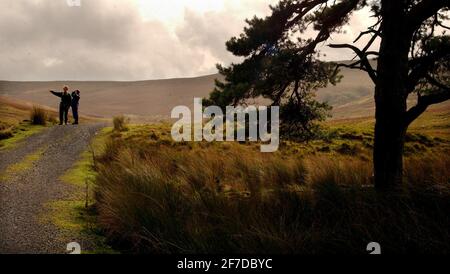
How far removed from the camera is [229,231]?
5410mm

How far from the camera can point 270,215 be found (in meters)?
5.95

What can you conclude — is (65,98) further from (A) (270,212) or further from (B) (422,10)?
(B) (422,10)

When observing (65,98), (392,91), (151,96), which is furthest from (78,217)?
(151,96)

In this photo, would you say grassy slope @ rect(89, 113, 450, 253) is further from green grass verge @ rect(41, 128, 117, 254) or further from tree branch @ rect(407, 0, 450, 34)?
tree branch @ rect(407, 0, 450, 34)

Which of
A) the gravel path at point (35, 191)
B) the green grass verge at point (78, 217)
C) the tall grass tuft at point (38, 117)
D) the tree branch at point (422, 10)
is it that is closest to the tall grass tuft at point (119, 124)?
the tall grass tuft at point (38, 117)

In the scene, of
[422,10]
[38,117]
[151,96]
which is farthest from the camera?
[151,96]

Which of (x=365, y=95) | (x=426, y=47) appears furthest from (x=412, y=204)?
(x=365, y=95)

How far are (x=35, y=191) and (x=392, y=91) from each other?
241 inches

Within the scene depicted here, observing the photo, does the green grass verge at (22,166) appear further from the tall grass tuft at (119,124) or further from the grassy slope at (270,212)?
the tall grass tuft at (119,124)

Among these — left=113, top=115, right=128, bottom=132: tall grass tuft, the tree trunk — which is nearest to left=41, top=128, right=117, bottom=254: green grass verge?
the tree trunk

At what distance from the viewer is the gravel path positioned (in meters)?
5.79

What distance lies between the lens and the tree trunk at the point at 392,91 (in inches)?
279

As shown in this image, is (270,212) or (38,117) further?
(38,117)

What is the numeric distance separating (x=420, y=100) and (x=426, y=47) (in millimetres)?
1492
